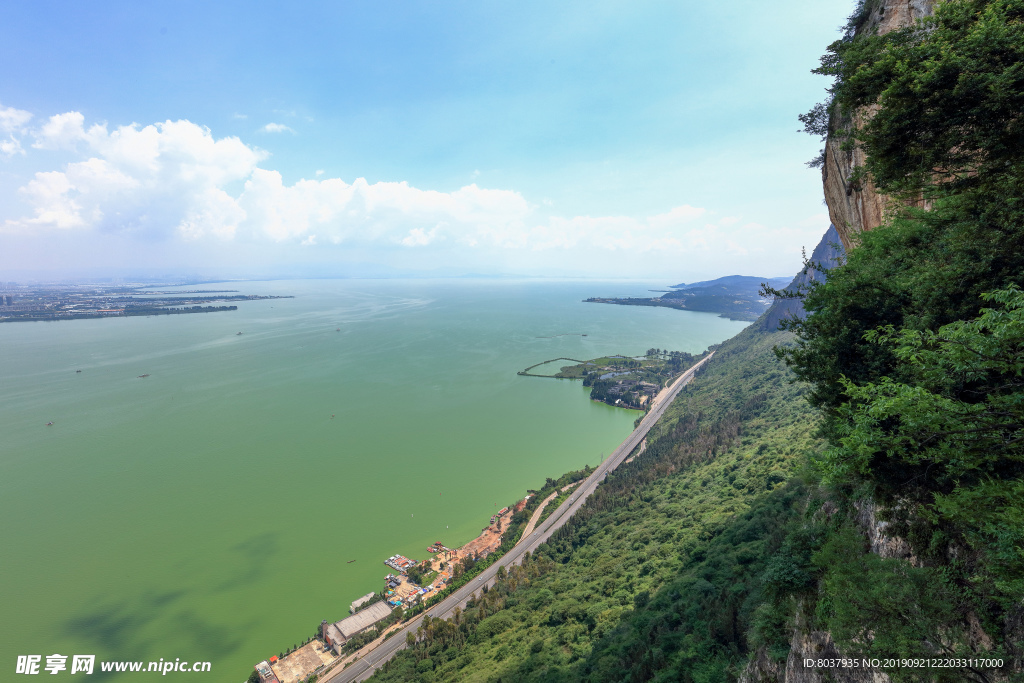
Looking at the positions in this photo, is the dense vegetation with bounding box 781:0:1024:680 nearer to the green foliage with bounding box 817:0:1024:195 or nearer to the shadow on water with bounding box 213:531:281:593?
the green foliage with bounding box 817:0:1024:195

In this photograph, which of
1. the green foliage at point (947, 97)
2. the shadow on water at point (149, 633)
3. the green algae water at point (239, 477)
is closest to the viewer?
the green foliage at point (947, 97)

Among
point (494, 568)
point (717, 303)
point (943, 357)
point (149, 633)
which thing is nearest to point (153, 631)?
point (149, 633)

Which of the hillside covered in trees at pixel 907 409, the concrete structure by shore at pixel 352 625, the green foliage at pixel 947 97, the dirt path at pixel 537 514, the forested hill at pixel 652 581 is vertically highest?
the green foliage at pixel 947 97

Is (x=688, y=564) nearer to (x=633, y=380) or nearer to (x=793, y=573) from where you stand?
(x=793, y=573)

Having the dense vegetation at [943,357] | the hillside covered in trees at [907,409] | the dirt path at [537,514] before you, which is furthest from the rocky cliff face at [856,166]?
the dirt path at [537,514]

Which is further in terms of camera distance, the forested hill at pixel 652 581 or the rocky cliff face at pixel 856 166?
the forested hill at pixel 652 581

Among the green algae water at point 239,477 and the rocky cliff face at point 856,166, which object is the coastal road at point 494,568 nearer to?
the green algae water at point 239,477

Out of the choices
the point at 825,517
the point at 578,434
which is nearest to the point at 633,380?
the point at 578,434
